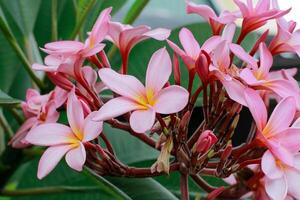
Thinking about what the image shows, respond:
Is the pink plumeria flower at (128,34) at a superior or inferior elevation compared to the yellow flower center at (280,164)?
superior

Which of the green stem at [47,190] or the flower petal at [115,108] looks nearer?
the flower petal at [115,108]

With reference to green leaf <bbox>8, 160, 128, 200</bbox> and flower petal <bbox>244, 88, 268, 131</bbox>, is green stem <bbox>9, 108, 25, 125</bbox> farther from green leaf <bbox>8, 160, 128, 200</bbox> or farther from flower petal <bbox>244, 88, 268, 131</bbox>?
flower petal <bbox>244, 88, 268, 131</bbox>

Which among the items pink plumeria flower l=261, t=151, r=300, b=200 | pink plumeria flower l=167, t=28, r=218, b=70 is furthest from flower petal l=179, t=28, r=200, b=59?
pink plumeria flower l=261, t=151, r=300, b=200

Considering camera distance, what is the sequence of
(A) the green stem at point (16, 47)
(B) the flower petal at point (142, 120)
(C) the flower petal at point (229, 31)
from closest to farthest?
(B) the flower petal at point (142, 120)
(C) the flower petal at point (229, 31)
(A) the green stem at point (16, 47)

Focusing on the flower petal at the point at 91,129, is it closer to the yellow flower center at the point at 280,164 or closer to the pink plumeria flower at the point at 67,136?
the pink plumeria flower at the point at 67,136

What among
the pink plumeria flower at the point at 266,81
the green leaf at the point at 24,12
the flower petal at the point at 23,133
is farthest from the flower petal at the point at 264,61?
the green leaf at the point at 24,12

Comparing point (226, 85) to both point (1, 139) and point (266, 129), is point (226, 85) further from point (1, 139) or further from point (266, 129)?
point (1, 139)

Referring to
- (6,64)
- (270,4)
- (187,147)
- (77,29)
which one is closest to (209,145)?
(187,147)
